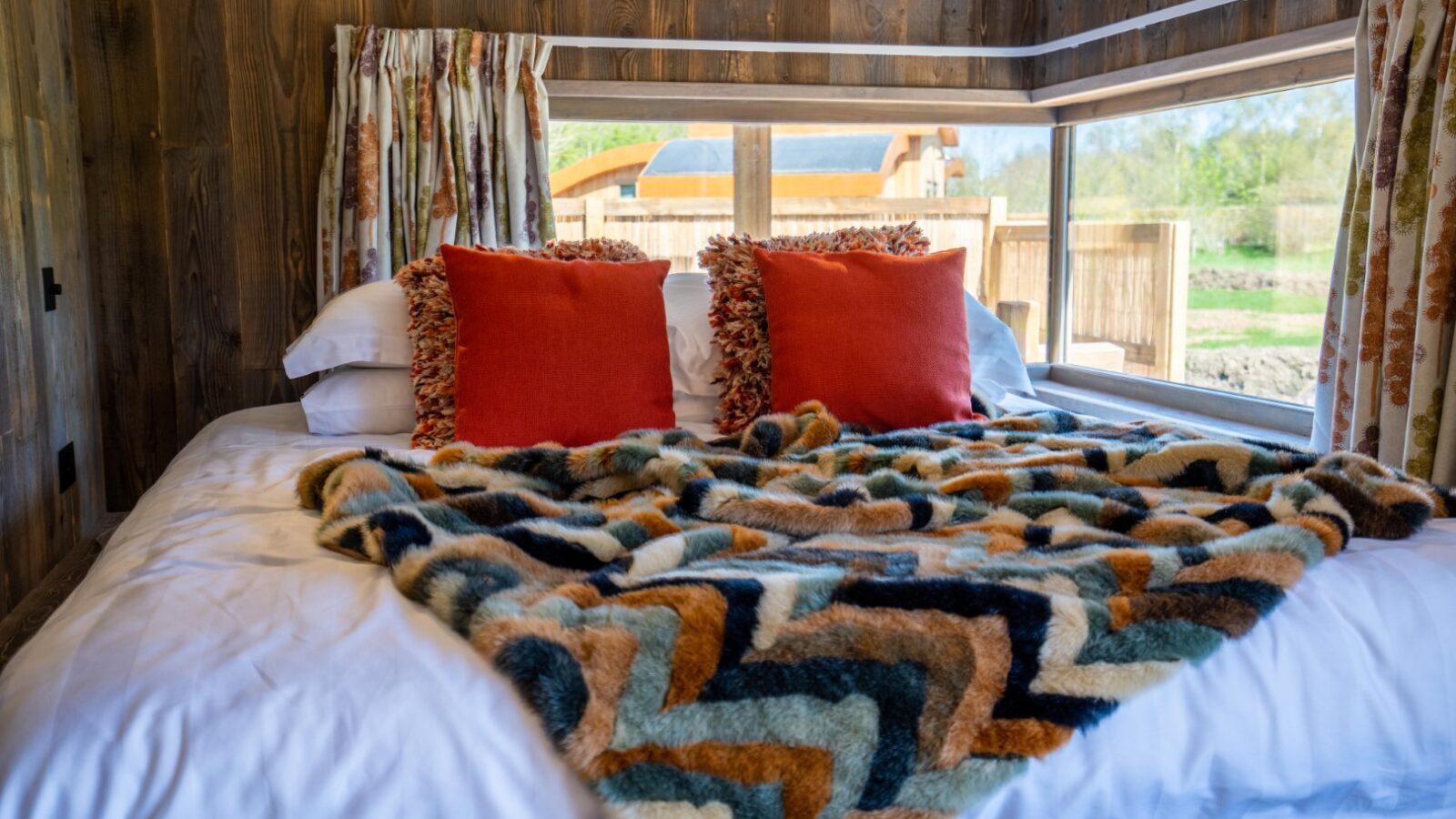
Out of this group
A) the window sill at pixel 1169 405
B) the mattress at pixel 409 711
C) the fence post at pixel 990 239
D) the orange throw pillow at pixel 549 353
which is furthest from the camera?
the fence post at pixel 990 239

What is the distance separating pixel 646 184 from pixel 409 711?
297 centimetres

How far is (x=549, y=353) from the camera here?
2.22 meters

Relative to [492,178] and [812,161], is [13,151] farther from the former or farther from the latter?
[812,161]

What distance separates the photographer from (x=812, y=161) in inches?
156

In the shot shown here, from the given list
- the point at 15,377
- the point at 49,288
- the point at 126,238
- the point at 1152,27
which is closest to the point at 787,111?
the point at 1152,27

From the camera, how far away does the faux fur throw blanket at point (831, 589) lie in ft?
3.52

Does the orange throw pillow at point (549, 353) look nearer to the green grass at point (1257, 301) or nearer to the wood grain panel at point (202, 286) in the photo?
the wood grain panel at point (202, 286)

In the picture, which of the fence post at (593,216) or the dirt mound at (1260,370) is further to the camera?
the fence post at (593,216)

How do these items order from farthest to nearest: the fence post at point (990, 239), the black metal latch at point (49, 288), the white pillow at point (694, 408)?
1. the fence post at point (990, 239)
2. the black metal latch at point (49, 288)
3. the white pillow at point (694, 408)

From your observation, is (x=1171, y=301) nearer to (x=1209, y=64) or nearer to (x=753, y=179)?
(x=1209, y=64)

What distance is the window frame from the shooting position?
3.26 meters

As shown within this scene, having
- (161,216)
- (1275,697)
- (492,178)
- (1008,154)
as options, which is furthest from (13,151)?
(1008,154)

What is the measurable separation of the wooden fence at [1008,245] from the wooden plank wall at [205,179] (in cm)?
59

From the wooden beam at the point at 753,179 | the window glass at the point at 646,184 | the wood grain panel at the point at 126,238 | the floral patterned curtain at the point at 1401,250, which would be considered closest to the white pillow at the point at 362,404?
the wood grain panel at the point at 126,238
